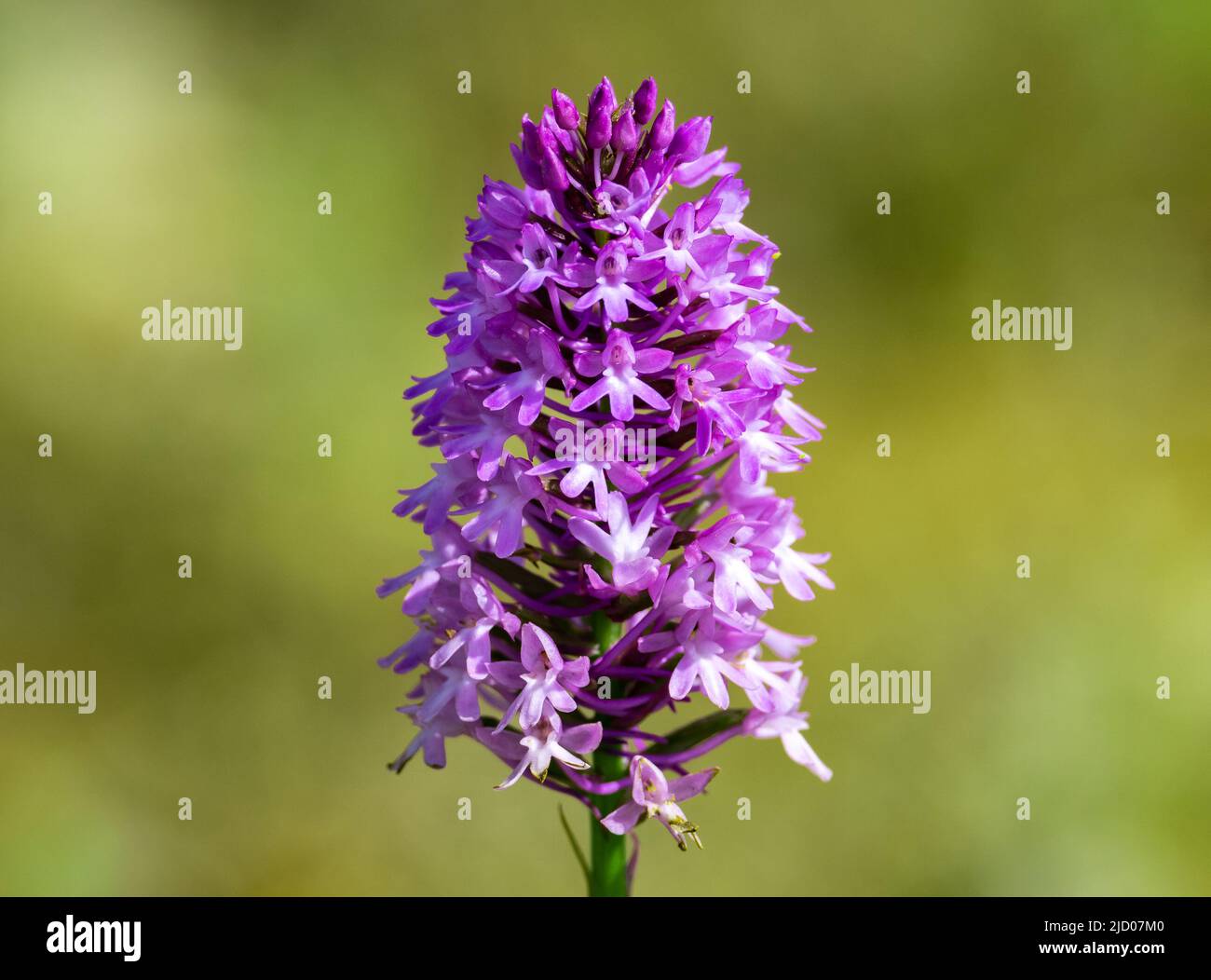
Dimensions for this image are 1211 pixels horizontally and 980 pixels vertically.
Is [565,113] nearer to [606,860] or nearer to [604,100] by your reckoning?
[604,100]

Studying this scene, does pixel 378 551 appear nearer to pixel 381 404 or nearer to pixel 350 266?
pixel 381 404

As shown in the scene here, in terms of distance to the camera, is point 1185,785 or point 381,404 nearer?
point 1185,785

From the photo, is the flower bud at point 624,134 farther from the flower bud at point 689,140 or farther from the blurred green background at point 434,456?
the blurred green background at point 434,456

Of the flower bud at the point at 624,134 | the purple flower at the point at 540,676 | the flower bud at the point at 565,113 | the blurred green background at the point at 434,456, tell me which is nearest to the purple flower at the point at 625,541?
the purple flower at the point at 540,676
